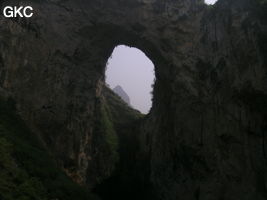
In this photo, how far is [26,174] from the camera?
13273 millimetres

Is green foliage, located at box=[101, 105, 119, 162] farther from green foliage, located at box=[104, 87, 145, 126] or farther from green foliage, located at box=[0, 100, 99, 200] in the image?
green foliage, located at box=[0, 100, 99, 200]

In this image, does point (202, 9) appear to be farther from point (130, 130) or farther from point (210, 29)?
point (130, 130)

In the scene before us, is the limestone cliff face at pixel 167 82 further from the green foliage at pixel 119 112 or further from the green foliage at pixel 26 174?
the green foliage at pixel 119 112

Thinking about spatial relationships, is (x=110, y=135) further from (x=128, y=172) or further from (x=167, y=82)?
(x=167, y=82)

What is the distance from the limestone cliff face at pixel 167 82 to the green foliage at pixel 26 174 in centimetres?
424

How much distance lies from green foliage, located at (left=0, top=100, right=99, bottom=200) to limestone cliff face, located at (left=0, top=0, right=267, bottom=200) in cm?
424

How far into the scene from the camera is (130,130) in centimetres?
3169

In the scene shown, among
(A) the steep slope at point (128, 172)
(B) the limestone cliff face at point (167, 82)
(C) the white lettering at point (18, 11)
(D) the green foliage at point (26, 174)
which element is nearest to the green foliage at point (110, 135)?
(A) the steep slope at point (128, 172)

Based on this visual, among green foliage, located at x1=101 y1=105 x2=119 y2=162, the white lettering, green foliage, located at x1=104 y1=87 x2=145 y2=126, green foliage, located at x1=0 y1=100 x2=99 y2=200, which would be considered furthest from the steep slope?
the white lettering

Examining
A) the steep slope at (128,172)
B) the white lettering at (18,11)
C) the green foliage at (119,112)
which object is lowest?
the steep slope at (128,172)

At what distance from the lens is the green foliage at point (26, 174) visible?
1193 cm

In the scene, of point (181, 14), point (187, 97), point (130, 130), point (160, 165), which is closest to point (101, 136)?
point (130, 130)

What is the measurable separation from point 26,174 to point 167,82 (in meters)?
13.1

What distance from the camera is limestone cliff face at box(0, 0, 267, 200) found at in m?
16.9
